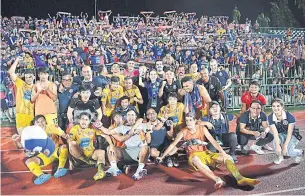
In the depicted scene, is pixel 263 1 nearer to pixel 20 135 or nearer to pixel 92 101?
pixel 92 101

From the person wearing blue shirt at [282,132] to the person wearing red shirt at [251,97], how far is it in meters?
0.13

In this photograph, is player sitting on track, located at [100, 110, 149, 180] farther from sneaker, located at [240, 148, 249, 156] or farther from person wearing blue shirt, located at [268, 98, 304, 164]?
person wearing blue shirt, located at [268, 98, 304, 164]

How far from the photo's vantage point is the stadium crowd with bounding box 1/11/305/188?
4414 mm

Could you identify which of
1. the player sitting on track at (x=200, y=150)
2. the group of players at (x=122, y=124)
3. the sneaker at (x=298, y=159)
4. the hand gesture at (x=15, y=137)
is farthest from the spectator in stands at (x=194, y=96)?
the hand gesture at (x=15, y=137)

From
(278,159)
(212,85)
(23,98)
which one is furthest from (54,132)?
(278,159)

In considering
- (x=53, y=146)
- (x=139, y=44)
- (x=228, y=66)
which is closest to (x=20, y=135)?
(x=53, y=146)

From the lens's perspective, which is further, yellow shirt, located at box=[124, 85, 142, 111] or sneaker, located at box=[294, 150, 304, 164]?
sneaker, located at box=[294, 150, 304, 164]

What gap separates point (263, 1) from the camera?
467 centimetres

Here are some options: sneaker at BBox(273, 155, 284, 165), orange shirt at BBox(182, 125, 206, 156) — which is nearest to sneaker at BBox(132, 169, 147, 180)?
orange shirt at BBox(182, 125, 206, 156)

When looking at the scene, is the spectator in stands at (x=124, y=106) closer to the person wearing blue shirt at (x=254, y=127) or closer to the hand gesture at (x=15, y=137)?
the hand gesture at (x=15, y=137)

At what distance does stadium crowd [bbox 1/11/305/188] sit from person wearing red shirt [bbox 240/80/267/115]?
0.04 feet

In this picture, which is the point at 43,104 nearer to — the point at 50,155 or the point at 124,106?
the point at 50,155

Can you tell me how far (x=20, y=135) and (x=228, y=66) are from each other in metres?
2.36

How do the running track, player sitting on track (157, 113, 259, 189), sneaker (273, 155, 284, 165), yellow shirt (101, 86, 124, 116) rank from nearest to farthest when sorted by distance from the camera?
1. the running track
2. player sitting on track (157, 113, 259, 189)
3. yellow shirt (101, 86, 124, 116)
4. sneaker (273, 155, 284, 165)
